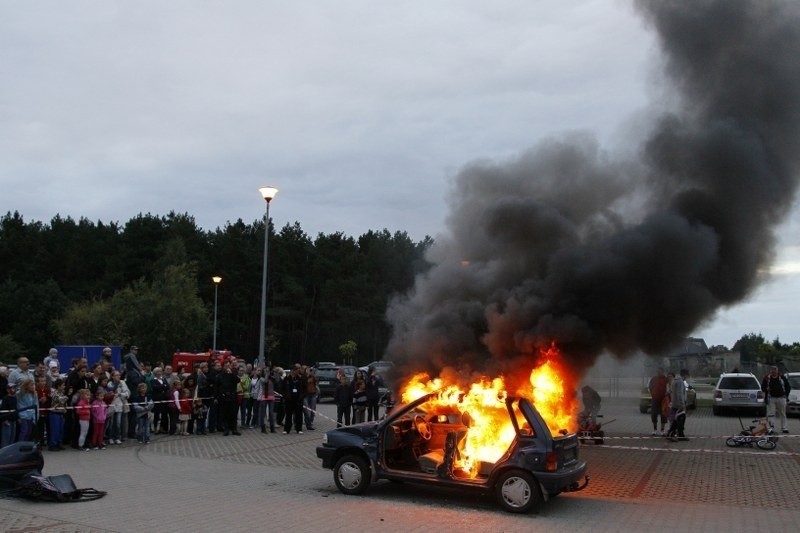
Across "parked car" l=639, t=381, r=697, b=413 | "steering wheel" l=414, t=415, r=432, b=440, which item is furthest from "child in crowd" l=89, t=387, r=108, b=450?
"parked car" l=639, t=381, r=697, b=413

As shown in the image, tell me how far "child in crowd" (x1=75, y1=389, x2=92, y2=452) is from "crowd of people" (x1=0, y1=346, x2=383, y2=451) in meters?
0.02

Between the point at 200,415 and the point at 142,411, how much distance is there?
1.94 metres

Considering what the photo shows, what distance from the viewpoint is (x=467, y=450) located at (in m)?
9.31

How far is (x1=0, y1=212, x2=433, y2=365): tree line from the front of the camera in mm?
55250

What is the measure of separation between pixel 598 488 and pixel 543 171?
608 cm

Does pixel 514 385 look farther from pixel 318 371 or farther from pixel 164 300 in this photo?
pixel 164 300

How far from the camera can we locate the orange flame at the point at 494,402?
9258 millimetres

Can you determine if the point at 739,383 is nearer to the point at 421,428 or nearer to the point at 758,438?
the point at 758,438

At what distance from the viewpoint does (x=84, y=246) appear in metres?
62.9

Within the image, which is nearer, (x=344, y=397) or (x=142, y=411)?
(x=142, y=411)

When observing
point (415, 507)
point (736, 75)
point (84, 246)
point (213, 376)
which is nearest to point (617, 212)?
point (736, 75)

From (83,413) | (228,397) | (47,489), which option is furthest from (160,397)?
(47,489)

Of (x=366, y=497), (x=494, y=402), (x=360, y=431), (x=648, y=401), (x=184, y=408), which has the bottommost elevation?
(x=366, y=497)

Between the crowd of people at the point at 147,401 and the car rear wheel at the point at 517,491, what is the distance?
9.04m
